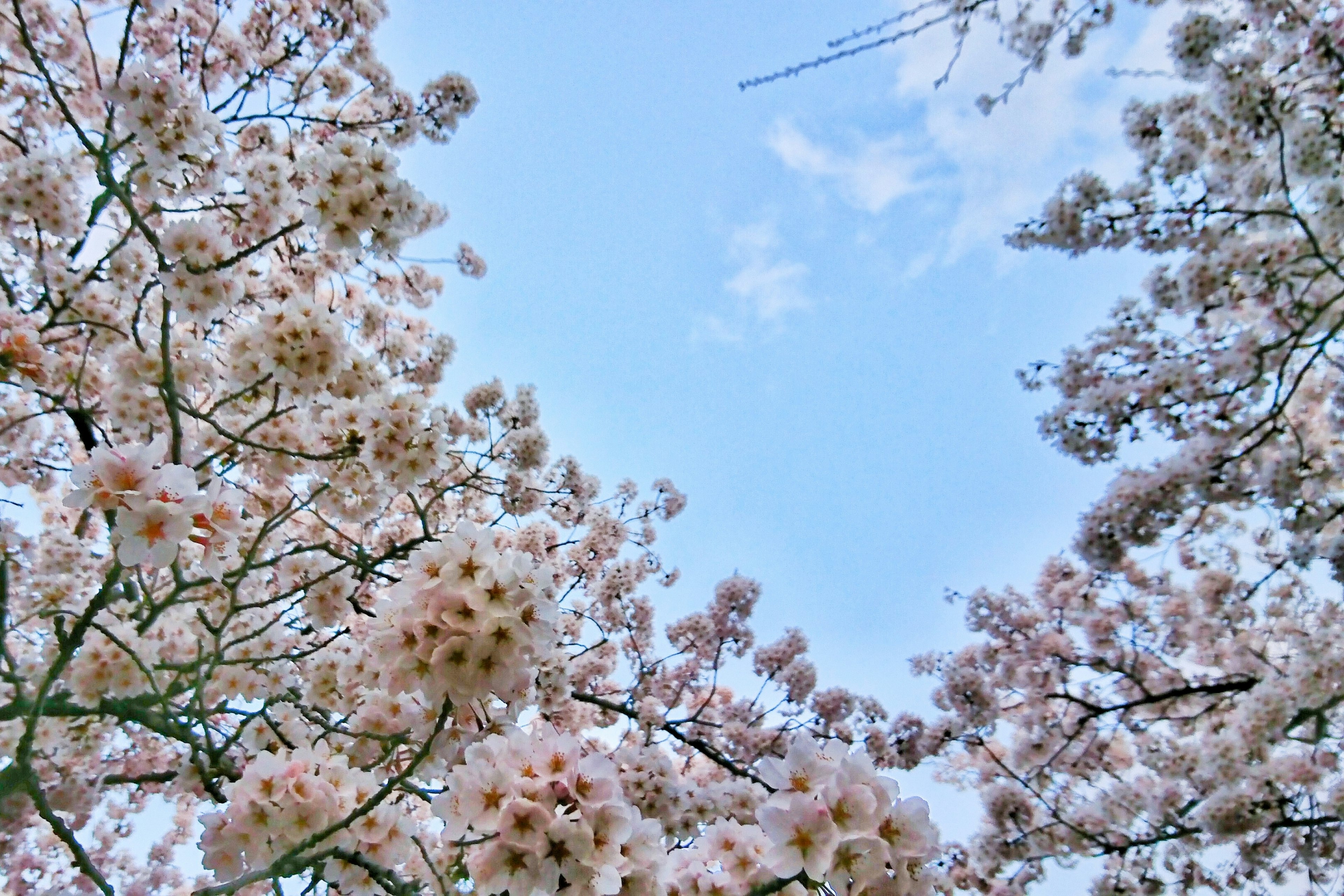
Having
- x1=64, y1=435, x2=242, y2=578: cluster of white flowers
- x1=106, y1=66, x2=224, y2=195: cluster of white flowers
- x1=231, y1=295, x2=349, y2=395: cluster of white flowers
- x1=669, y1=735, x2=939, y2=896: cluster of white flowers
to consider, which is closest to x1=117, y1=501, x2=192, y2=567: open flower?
x1=64, y1=435, x2=242, y2=578: cluster of white flowers

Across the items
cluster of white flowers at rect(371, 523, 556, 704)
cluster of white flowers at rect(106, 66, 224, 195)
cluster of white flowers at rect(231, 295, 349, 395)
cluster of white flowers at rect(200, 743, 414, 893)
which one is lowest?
cluster of white flowers at rect(200, 743, 414, 893)

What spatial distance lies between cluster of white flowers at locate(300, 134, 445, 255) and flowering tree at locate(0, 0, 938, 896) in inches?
0.6

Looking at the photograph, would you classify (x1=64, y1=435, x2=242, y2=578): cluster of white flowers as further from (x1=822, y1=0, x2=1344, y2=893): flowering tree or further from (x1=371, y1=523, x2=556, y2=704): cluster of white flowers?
(x1=822, y1=0, x2=1344, y2=893): flowering tree

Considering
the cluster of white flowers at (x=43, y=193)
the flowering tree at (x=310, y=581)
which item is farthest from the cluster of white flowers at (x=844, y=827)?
the cluster of white flowers at (x=43, y=193)

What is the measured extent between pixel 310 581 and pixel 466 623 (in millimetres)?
2330

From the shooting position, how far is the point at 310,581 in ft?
12.4

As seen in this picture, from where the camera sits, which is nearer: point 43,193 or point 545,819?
point 545,819

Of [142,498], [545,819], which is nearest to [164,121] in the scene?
[142,498]

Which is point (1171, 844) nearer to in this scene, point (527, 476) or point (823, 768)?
point (527, 476)

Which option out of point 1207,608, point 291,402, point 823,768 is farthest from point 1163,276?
point 291,402

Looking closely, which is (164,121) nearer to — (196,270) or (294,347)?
(196,270)

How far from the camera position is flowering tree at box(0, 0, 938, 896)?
1.84m

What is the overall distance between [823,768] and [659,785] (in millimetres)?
3795

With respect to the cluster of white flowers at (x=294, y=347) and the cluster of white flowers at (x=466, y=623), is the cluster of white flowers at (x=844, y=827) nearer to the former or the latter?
the cluster of white flowers at (x=466, y=623)
